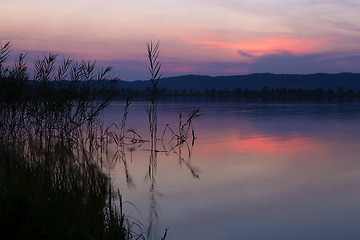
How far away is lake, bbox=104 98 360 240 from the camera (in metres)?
5.23

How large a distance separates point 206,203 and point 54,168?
2.55m

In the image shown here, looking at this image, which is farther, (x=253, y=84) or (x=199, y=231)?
(x=253, y=84)

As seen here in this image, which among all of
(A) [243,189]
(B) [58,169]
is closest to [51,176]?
(B) [58,169]

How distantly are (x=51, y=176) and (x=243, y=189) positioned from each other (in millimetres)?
3678

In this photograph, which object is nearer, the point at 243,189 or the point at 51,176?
the point at 51,176

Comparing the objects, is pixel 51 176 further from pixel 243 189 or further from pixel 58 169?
pixel 243 189

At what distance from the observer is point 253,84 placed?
158 meters

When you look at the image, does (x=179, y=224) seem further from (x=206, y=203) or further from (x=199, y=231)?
(x=206, y=203)

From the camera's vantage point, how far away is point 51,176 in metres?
4.77

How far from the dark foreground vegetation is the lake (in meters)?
0.88

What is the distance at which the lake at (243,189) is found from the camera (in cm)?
A: 523

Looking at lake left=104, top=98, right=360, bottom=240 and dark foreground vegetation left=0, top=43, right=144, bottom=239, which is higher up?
dark foreground vegetation left=0, top=43, right=144, bottom=239

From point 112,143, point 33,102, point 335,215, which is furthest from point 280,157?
point 33,102

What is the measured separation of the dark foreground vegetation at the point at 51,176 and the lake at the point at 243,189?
880 millimetres
